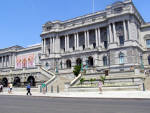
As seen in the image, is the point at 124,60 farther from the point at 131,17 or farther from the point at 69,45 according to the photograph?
the point at 69,45

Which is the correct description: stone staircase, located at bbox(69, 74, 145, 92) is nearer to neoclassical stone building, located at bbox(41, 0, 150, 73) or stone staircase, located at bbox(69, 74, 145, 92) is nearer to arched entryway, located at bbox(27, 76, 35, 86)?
neoclassical stone building, located at bbox(41, 0, 150, 73)

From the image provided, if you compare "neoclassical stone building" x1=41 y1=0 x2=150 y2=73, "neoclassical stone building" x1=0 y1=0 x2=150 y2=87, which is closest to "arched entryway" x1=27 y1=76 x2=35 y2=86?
"neoclassical stone building" x1=0 y1=0 x2=150 y2=87

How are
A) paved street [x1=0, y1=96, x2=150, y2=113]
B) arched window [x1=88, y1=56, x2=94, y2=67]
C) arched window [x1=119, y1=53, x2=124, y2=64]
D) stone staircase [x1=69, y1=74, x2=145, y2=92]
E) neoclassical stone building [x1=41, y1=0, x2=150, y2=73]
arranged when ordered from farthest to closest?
arched window [x1=88, y1=56, x2=94, y2=67] → neoclassical stone building [x1=41, y1=0, x2=150, y2=73] → arched window [x1=119, y1=53, x2=124, y2=64] → stone staircase [x1=69, y1=74, x2=145, y2=92] → paved street [x1=0, y1=96, x2=150, y2=113]

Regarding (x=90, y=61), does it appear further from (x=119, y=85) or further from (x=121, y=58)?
(x=119, y=85)

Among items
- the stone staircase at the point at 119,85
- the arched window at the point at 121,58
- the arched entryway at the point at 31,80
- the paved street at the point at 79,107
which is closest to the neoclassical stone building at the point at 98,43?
the arched window at the point at 121,58

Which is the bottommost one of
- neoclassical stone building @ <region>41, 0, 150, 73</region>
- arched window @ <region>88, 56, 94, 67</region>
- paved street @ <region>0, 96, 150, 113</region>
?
paved street @ <region>0, 96, 150, 113</region>

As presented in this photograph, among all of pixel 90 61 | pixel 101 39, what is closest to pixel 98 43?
pixel 101 39

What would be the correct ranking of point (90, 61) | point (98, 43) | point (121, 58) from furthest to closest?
point (98, 43)
point (90, 61)
point (121, 58)

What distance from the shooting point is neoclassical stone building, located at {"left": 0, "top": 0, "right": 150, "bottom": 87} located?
43438mm

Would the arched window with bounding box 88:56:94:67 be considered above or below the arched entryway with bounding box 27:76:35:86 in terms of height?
above

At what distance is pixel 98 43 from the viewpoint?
2025 inches

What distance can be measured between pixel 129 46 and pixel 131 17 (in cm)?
813

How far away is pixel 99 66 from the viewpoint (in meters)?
47.4

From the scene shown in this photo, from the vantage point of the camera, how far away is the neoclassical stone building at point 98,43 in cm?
4344
